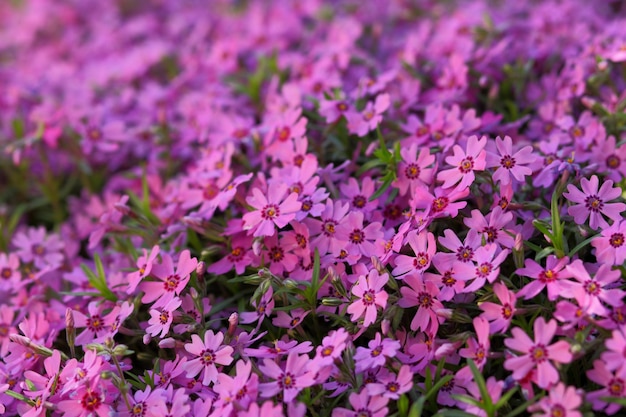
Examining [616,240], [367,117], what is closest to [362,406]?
[616,240]

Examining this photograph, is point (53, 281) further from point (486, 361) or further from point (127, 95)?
point (486, 361)

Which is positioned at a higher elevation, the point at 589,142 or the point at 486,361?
the point at 589,142

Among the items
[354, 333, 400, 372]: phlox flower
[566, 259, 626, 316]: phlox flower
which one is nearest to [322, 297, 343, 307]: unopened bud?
[354, 333, 400, 372]: phlox flower

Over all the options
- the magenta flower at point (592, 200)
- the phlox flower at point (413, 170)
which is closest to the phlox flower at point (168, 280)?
the phlox flower at point (413, 170)

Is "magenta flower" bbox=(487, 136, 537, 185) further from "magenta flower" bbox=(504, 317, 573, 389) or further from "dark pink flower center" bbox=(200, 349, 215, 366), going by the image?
"dark pink flower center" bbox=(200, 349, 215, 366)

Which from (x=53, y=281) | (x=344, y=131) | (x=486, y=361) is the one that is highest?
(x=344, y=131)

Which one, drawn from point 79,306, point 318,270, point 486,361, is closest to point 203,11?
point 79,306
